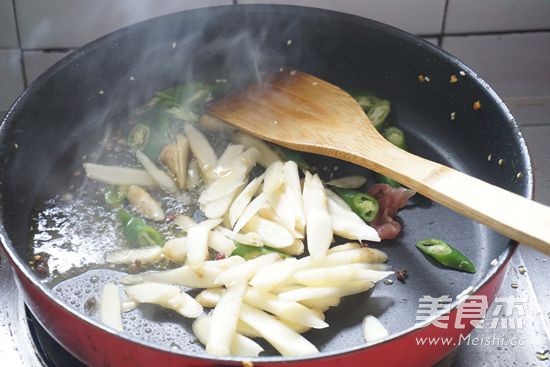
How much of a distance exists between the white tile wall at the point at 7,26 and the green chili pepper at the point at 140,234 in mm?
495

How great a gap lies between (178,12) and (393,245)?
58 cm

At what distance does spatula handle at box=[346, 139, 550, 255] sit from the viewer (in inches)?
36.0

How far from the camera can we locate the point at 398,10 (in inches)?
55.8

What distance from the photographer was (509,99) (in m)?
1.50

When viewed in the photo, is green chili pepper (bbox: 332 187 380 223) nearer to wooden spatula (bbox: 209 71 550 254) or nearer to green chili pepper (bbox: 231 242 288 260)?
wooden spatula (bbox: 209 71 550 254)

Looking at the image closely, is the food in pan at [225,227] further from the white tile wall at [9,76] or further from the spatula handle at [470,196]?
the white tile wall at [9,76]

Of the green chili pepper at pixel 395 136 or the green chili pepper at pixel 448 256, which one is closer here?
the green chili pepper at pixel 448 256

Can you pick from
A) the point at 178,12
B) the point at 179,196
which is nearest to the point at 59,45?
the point at 178,12

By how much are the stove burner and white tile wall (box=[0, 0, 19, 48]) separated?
0.60m

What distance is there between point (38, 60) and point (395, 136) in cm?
70

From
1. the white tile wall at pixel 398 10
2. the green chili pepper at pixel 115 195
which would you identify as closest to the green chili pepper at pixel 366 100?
the white tile wall at pixel 398 10

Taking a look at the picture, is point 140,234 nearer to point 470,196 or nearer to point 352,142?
point 352,142

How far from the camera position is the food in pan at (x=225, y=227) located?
38.6 inches

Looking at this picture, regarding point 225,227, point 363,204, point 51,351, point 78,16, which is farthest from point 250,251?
point 78,16
